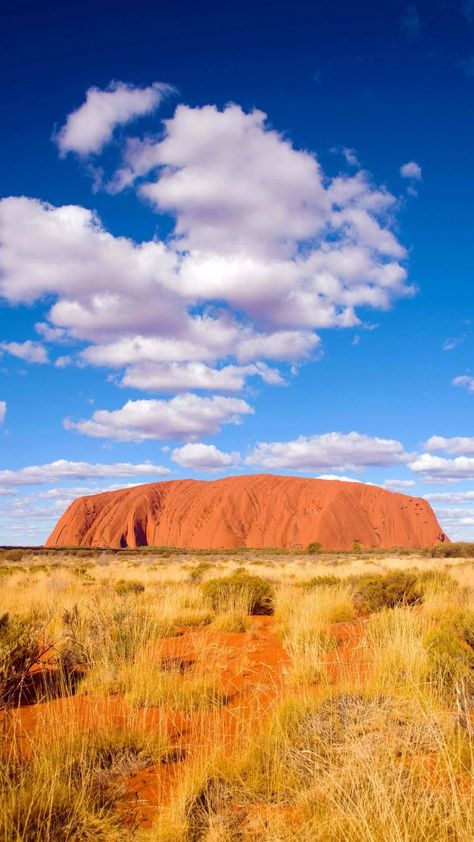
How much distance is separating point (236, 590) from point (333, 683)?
19.0 feet

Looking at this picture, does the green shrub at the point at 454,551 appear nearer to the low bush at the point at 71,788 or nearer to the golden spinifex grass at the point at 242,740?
the golden spinifex grass at the point at 242,740

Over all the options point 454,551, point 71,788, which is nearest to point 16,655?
point 71,788

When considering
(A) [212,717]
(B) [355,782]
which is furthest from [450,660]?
(B) [355,782]

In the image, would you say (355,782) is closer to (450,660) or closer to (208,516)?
(450,660)

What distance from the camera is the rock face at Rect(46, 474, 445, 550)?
79438 millimetres

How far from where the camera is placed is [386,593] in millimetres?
10008

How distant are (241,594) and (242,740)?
696 cm

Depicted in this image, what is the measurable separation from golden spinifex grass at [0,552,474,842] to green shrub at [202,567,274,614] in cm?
266

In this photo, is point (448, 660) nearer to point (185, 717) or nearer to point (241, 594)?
point (185, 717)

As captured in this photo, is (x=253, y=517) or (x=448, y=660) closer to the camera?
(x=448, y=660)

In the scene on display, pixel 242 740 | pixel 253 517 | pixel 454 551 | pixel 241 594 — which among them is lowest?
Answer: pixel 454 551

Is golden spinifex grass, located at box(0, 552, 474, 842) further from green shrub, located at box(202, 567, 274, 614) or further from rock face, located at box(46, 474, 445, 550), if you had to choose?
rock face, located at box(46, 474, 445, 550)

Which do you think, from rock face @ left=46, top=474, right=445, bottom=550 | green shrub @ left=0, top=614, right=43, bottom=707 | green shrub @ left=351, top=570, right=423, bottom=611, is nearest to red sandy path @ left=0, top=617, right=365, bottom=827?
green shrub @ left=0, top=614, right=43, bottom=707

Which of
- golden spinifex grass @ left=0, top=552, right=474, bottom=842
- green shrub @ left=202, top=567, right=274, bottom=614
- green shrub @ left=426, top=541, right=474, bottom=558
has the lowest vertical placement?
green shrub @ left=426, top=541, right=474, bottom=558
